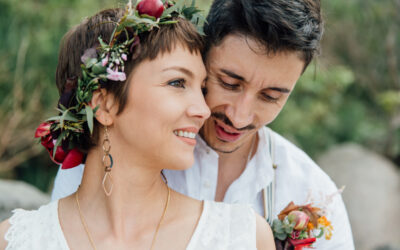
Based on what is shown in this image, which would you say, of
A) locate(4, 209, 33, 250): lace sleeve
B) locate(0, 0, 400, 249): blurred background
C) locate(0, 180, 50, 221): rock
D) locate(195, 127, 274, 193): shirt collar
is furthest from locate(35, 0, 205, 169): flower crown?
locate(0, 180, 50, 221): rock

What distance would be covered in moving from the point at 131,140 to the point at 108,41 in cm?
51

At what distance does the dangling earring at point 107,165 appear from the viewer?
2.51 m

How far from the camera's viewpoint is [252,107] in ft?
9.40

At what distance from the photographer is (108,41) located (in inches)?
96.3

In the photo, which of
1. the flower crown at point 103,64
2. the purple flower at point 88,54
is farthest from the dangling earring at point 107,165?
the purple flower at point 88,54

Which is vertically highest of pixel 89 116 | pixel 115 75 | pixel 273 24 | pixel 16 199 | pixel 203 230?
pixel 273 24

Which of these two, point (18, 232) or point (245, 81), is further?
point (245, 81)

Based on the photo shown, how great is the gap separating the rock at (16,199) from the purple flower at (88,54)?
2.79m

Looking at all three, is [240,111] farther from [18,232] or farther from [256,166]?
[18,232]

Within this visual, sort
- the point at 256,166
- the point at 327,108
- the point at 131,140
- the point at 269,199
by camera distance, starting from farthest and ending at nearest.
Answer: the point at 327,108, the point at 256,166, the point at 269,199, the point at 131,140

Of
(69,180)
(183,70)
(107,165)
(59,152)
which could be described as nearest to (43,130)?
(59,152)

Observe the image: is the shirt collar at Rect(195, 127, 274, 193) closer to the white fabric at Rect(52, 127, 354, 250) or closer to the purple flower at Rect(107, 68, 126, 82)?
the white fabric at Rect(52, 127, 354, 250)

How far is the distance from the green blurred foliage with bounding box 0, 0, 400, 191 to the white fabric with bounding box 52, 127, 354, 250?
2.84ft

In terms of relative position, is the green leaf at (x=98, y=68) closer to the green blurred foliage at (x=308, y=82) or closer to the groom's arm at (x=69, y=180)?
the groom's arm at (x=69, y=180)
